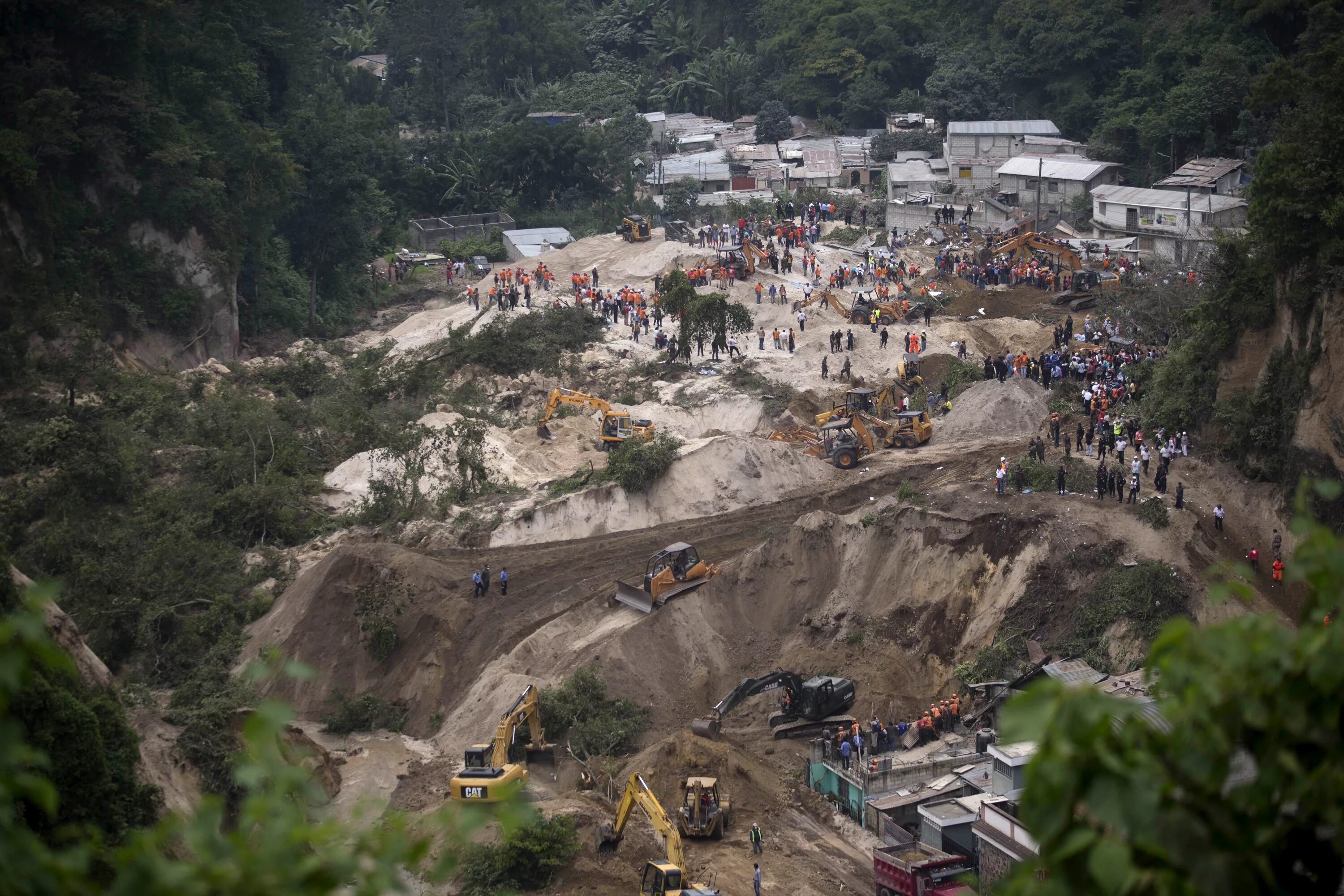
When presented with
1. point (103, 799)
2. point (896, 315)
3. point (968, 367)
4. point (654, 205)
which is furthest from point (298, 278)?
point (103, 799)

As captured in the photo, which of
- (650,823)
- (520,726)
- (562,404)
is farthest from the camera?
(562,404)

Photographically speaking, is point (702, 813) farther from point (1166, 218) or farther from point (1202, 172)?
point (1202, 172)

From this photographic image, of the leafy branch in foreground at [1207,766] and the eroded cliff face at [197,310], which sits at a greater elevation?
the leafy branch in foreground at [1207,766]

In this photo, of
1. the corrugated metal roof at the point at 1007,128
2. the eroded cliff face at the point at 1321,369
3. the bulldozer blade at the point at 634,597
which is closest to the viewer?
the eroded cliff face at the point at 1321,369

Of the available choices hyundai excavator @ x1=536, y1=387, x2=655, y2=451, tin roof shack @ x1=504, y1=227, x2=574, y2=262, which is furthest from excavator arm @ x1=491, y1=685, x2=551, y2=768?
tin roof shack @ x1=504, y1=227, x2=574, y2=262

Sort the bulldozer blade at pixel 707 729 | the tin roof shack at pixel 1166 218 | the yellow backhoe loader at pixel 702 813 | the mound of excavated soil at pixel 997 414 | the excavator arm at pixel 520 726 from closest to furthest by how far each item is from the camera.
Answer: the yellow backhoe loader at pixel 702 813
the excavator arm at pixel 520 726
the bulldozer blade at pixel 707 729
the mound of excavated soil at pixel 997 414
the tin roof shack at pixel 1166 218

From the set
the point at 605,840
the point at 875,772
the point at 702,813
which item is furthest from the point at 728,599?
the point at 605,840

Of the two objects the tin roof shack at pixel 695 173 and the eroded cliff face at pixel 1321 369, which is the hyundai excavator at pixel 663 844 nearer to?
the eroded cliff face at pixel 1321 369

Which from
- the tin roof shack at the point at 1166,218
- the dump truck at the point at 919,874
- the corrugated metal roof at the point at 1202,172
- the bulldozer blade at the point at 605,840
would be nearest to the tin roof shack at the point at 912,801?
the dump truck at the point at 919,874
